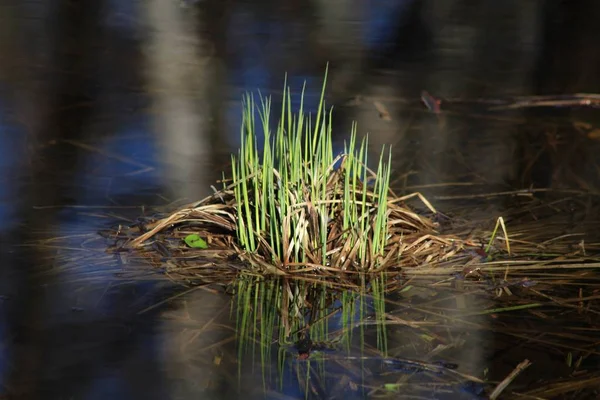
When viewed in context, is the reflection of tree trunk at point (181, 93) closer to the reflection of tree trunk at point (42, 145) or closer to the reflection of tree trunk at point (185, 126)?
the reflection of tree trunk at point (185, 126)

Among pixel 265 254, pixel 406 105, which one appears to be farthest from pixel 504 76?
pixel 265 254

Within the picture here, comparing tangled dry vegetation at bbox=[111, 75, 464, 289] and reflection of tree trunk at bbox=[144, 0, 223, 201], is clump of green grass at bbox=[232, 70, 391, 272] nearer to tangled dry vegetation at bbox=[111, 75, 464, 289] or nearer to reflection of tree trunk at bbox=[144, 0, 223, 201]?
tangled dry vegetation at bbox=[111, 75, 464, 289]

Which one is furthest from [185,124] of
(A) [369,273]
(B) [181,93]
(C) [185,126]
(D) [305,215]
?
(A) [369,273]

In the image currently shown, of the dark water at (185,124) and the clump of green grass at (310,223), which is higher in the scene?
the clump of green grass at (310,223)

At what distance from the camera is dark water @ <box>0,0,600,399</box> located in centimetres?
240

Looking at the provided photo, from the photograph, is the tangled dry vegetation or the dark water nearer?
the dark water

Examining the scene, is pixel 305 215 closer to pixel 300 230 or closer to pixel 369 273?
pixel 300 230

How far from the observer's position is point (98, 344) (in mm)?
2404

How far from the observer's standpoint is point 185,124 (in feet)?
16.8

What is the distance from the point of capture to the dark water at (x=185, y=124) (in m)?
2.40

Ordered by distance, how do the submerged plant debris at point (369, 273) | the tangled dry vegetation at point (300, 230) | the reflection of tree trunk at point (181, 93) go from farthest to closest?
1. the reflection of tree trunk at point (181, 93)
2. the tangled dry vegetation at point (300, 230)
3. the submerged plant debris at point (369, 273)

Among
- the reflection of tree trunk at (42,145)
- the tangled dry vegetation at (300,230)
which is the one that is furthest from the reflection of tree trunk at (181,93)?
the tangled dry vegetation at (300,230)

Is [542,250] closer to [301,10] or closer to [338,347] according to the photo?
[338,347]

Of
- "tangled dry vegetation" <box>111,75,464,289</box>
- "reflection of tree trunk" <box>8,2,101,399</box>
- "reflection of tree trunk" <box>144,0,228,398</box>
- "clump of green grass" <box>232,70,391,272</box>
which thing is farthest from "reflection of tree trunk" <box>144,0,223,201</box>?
"clump of green grass" <box>232,70,391,272</box>
